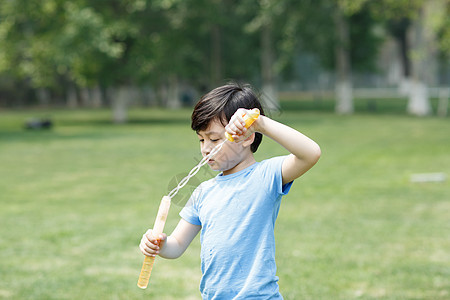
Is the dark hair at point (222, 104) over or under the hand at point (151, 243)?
over

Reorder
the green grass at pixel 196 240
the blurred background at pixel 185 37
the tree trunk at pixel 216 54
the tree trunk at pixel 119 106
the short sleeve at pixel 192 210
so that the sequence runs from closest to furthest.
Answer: the short sleeve at pixel 192 210
the green grass at pixel 196 240
the blurred background at pixel 185 37
the tree trunk at pixel 119 106
the tree trunk at pixel 216 54

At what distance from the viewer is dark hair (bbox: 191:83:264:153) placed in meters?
2.54

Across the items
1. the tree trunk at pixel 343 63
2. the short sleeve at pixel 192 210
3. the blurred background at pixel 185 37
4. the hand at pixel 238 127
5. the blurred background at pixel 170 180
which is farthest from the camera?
the tree trunk at pixel 343 63

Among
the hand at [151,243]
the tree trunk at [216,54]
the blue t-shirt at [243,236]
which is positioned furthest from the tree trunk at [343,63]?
the hand at [151,243]

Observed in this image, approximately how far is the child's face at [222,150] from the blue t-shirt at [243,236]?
8 cm

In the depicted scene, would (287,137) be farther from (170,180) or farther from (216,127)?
(170,180)

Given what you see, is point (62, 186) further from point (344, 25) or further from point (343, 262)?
point (344, 25)

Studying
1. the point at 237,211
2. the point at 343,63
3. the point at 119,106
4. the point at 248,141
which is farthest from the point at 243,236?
the point at 343,63

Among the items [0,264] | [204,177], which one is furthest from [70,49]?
[204,177]

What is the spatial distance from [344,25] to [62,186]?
2938 centimetres

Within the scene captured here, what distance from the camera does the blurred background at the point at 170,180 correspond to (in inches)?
227

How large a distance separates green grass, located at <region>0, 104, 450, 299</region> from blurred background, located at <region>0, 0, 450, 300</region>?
24 mm

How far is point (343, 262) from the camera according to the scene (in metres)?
6.23

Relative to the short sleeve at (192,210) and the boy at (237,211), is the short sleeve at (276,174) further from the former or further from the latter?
the short sleeve at (192,210)
